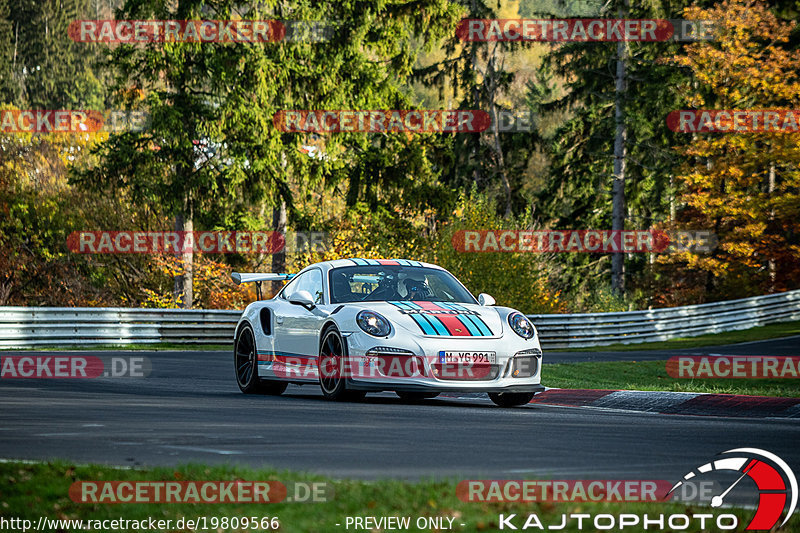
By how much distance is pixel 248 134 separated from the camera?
3322cm

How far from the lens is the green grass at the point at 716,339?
31219 millimetres

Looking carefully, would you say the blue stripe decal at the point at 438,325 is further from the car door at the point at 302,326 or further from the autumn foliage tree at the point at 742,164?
the autumn foliage tree at the point at 742,164

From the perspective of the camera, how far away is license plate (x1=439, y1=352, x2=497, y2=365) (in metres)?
11.3

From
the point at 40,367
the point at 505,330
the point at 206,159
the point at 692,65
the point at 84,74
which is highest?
the point at 84,74

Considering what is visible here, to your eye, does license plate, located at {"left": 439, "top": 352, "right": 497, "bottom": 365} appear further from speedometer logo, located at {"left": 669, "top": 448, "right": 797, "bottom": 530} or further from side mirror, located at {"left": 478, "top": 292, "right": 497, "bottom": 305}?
speedometer logo, located at {"left": 669, "top": 448, "right": 797, "bottom": 530}

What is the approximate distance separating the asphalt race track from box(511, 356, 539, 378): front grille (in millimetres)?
433

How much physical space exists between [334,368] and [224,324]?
59.0 ft

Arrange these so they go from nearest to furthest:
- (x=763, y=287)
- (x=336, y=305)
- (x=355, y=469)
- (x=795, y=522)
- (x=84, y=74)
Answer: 1. (x=795, y=522)
2. (x=355, y=469)
3. (x=336, y=305)
4. (x=763, y=287)
5. (x=84, y=74)

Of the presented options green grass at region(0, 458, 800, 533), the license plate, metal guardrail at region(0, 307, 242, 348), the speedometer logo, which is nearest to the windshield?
the license plate

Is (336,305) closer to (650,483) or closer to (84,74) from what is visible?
(650,483)

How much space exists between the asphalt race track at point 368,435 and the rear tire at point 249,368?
0.78m

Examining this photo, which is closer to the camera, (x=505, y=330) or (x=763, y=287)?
(x=505, y=330)

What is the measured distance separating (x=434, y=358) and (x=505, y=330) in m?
0.93

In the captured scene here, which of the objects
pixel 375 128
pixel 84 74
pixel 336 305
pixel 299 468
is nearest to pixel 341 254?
pixel 375 128
